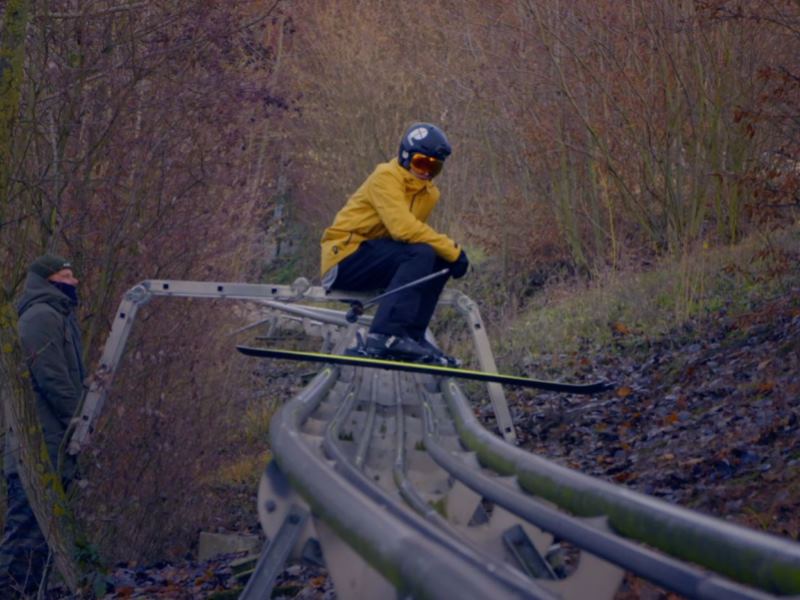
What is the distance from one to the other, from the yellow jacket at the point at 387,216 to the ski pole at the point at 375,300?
0.29m

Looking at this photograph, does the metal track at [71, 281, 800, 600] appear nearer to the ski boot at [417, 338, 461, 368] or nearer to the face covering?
the ski boot at [417, 338, 461, 368]

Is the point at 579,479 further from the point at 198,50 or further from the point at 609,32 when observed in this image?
the point at 609,32

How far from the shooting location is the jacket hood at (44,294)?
32.7 ft

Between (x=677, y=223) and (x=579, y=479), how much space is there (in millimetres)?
16072

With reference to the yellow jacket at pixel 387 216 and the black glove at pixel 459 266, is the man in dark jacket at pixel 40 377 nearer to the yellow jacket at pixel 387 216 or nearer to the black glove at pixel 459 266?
the yellow jacket at pixel 387 216

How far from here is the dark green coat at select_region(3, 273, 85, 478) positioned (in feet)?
32.5

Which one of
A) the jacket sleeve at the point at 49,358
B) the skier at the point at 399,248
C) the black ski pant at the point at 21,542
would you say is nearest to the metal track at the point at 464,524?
the skier at the point at 399,248

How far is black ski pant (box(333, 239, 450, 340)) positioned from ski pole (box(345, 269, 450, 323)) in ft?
0.12

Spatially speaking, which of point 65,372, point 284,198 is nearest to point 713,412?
point 65,372

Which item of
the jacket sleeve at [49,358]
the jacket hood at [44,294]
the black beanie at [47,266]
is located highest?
the black beanie at [47,266]

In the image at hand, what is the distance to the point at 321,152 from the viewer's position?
29.2 meters

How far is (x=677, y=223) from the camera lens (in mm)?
20219

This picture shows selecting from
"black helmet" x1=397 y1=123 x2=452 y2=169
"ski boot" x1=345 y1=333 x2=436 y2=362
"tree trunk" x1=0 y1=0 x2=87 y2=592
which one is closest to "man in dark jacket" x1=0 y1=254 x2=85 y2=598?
"tree trunk" x1=0 y1=0 x2=87 y2=592

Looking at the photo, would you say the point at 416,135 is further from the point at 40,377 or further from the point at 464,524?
the point at 464,524
